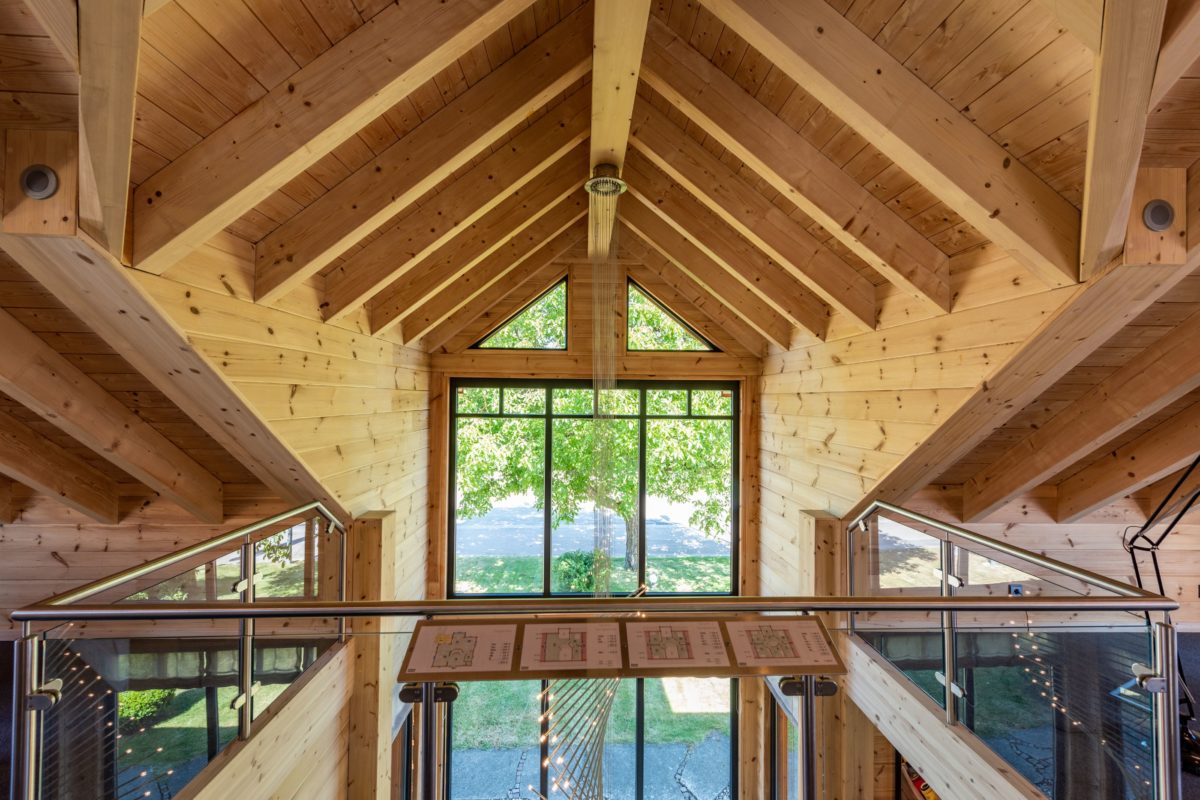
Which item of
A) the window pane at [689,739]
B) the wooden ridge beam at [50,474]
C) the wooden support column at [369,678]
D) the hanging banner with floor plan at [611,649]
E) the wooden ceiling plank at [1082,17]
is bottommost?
the window pane at [689,739]

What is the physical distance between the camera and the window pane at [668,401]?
585cm

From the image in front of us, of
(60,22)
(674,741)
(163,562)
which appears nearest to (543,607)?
(163,562)

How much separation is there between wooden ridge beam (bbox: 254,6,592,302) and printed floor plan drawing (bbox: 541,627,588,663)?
1878mm

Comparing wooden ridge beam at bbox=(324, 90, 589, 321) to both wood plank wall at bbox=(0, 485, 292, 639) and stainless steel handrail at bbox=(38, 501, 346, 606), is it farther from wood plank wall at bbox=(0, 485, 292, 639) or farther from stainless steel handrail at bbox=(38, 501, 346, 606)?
wood plank wall at bbox=(0, 485, 292, 639)

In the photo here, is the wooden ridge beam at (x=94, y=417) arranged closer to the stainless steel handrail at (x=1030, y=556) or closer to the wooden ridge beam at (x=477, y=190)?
the wooden ridge beam at (x=477, y=190)

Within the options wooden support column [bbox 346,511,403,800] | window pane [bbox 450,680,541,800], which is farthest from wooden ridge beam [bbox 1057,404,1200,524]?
wooden support column [bbox 346,511,403,800]

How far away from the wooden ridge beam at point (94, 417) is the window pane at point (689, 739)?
13.5 feet

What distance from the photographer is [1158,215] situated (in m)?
1.80

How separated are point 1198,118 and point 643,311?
4337mm

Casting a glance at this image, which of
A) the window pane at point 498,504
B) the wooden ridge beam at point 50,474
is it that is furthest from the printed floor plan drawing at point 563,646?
the window pane at point 498,504

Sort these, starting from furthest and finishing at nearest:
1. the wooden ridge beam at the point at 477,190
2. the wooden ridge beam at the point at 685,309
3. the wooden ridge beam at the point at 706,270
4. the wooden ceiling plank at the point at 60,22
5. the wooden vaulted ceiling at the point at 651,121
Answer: the wooden ridge beam at the point at 685,309
the wooden ridge beam at the point at 706,270
the wooden ridge beam at the point at 477,190
the wooden vaulted ceiling at the point at 651,121
the wooden ceiling plank at the point at 60,22

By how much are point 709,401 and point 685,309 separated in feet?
3.11

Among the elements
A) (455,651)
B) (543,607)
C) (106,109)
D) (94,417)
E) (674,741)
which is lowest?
(674,741)

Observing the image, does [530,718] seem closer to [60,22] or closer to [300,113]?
[300,113]
